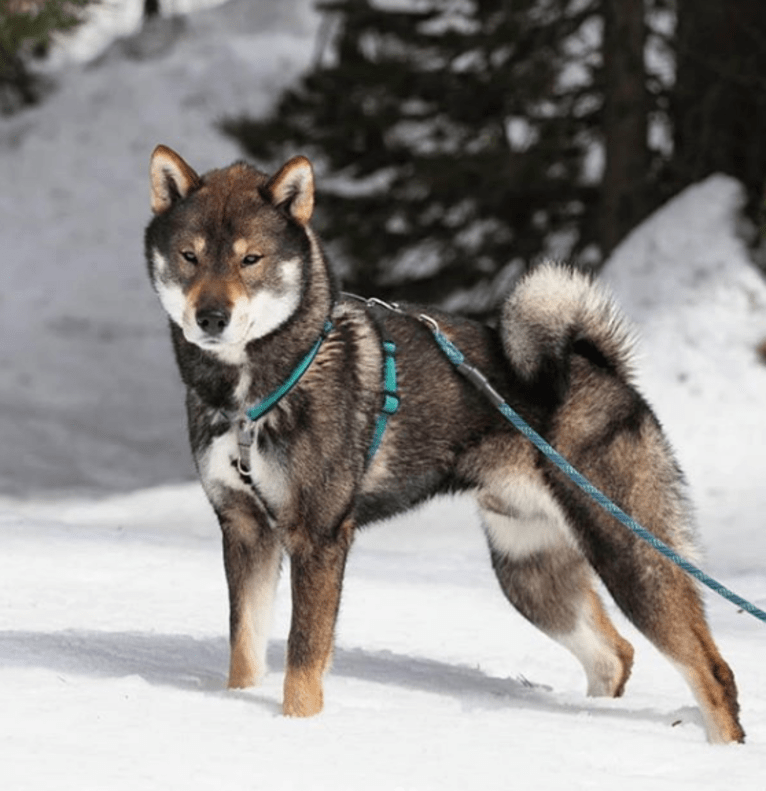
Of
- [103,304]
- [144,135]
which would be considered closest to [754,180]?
[103,304]

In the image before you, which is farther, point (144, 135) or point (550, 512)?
point (144, 135)

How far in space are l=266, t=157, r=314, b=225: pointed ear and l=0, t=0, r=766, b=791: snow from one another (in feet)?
5.21

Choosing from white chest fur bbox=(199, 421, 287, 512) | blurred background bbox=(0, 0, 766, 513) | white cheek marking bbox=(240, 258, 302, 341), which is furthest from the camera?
blurred background bbox=(0, 0, 766, 513)

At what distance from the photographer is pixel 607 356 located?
5316mm

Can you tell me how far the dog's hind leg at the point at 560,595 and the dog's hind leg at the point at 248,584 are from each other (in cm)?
90

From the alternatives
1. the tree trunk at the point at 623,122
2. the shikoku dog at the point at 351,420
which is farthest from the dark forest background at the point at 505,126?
the shikoku dog at the point at 351,420

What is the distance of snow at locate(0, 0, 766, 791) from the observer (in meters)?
4.27

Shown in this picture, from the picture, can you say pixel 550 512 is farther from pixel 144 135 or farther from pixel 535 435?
pixel 144 135

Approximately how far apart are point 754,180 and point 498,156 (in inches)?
83.8

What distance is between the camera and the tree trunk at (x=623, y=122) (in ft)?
Answer: 40.4

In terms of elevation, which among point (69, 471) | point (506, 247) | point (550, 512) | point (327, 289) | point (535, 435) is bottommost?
point (69, 471)

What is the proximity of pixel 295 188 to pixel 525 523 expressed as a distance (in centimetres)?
156

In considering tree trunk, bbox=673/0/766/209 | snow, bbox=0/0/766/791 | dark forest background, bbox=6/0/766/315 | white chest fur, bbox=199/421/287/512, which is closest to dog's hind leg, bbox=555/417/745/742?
snow, bbox=0/0/766/791

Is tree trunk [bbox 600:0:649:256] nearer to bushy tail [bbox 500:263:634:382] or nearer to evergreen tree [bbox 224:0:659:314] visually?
evergreen tree [bbox 224:0:659:314]
